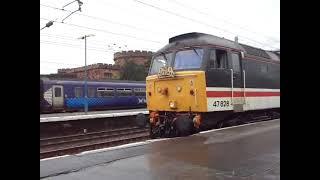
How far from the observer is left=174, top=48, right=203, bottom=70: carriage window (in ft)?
42.1

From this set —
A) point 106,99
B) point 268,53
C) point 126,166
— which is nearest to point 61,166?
point 126,166

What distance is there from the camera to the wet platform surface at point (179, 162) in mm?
6820

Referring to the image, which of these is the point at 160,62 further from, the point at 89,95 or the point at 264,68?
the point at 89,95

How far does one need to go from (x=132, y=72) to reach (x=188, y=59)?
3836cm

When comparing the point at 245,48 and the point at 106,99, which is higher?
the point at 245,48

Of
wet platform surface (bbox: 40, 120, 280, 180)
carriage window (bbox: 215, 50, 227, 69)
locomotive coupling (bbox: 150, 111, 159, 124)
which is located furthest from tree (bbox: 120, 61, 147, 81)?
wet platform surface (bbox: 40, 120, 280, 180)

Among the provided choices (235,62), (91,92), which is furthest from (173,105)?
(91,92)

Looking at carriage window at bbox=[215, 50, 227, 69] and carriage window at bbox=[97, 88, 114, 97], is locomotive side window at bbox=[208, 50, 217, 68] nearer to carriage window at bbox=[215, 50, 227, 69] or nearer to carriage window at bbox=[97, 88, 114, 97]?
carriage window at bbox=[215, 50, 227, 69]

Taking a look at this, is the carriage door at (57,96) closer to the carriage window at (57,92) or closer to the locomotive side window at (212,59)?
the carriage window at (57,92)

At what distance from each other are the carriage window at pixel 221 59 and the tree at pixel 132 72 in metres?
37.5

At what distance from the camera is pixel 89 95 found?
33250 millimetres
